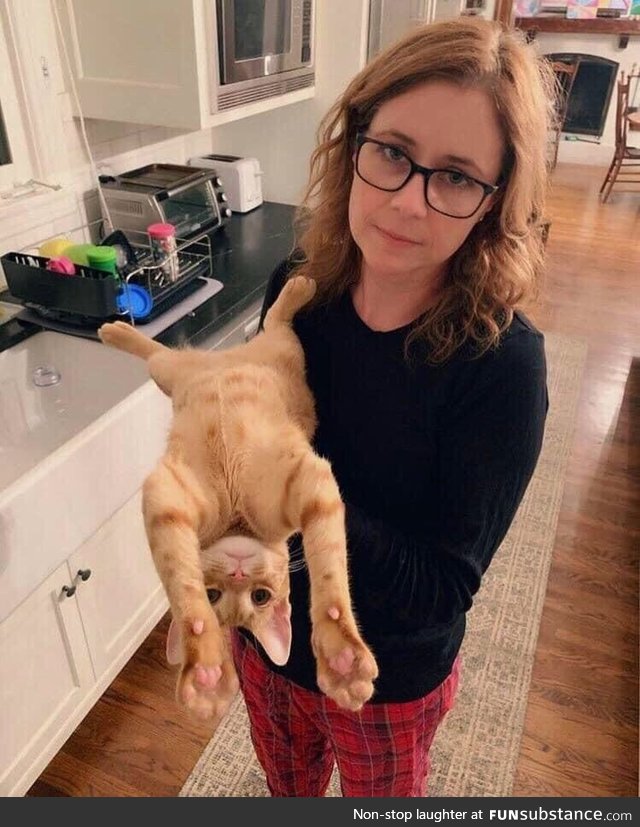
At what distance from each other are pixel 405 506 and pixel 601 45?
27.9ft

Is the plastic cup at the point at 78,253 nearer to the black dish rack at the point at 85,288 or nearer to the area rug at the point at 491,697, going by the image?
the black dish rack at the point at 85,288

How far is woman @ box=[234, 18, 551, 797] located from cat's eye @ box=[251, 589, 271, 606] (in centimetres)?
12

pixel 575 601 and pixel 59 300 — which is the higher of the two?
pixel 59 300

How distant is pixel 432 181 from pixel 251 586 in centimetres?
55

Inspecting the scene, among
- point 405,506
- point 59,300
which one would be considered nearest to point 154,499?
point 405,506

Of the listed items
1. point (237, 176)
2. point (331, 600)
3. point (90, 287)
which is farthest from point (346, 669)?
point (237, 176)

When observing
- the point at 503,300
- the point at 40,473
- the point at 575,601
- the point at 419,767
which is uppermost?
the point at 503,300

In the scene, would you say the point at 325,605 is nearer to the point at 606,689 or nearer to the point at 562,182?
the point at 606,689

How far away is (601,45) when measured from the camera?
7453 millimetres

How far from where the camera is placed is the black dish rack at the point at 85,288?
1.63 metres

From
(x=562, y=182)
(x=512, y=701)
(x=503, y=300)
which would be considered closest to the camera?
(x=503, y=300)

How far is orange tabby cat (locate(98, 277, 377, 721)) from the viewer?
0.66 metres

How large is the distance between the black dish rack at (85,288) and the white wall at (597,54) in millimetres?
7282

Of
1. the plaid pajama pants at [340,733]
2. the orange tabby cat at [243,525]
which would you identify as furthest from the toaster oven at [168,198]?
the plaid pajama pants at [340,733]
